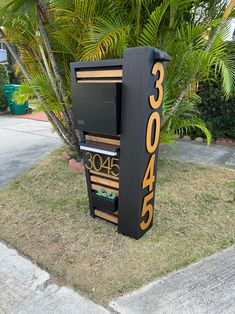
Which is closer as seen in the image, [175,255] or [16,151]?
[175,255]

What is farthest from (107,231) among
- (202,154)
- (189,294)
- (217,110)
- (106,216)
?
(217,110)

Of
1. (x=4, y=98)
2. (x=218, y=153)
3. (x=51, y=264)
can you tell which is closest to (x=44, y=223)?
(x=51, y=264)

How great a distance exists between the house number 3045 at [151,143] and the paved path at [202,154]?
2261 millimetres

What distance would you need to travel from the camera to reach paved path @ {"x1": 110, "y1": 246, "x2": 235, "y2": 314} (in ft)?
5.41

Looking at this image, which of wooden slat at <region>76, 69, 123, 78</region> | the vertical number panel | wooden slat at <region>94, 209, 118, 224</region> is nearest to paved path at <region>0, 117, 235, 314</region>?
wooden slat at <region>94, 209, 118, 224</region>

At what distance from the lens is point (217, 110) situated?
5.29 meters

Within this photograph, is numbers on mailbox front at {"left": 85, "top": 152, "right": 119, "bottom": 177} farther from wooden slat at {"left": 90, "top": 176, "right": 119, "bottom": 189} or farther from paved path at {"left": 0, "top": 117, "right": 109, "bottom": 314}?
paved path at {"left": 0, "top": 117, "right": 109, "bottom": 314}

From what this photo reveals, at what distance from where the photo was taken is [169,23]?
10.2 feet

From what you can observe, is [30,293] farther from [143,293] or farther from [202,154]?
[202,154]

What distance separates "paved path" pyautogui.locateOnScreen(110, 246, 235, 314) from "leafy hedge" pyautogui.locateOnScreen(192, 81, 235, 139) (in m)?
3.80

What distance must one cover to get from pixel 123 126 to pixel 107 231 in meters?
1.06

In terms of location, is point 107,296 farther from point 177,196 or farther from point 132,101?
point 177,196

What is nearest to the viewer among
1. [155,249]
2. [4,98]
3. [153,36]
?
[155,249]

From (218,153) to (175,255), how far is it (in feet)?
10.2
